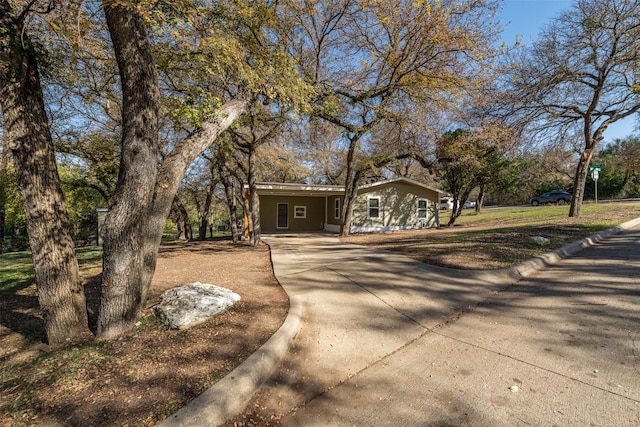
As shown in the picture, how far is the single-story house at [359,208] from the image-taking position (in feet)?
57.6

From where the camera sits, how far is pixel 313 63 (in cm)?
998

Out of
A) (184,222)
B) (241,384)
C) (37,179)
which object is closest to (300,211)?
(184,222)

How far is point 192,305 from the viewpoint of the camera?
3.83 metres

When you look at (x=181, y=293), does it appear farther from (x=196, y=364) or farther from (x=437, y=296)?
(x=437, y=296)

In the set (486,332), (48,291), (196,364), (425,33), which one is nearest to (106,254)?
(48,291)

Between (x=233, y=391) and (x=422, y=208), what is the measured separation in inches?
723

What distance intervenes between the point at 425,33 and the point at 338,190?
9997 millimetres

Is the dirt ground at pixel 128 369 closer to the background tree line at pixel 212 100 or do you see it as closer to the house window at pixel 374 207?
the background tree line at pixel 212 100

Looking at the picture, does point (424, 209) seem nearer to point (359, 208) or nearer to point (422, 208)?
point (422, 208)

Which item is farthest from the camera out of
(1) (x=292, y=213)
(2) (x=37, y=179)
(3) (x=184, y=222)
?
(1) (x=292, y=213)

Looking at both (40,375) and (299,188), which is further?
(299,188)

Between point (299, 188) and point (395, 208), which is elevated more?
point (299, 188)

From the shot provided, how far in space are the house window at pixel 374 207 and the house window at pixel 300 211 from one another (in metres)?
4.41

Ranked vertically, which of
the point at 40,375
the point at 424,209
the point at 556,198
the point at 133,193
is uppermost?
the point at 556,198
